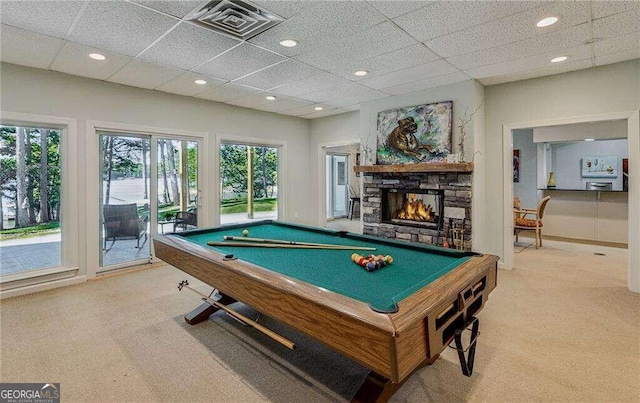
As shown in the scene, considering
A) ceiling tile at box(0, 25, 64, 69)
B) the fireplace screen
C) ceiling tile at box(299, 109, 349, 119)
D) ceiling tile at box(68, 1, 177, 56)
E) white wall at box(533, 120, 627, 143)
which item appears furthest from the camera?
ceiling tile at box(299, 109, 349, 119)

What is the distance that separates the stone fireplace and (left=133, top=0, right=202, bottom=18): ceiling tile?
3.18 m

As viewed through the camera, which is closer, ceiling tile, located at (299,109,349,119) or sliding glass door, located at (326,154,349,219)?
ceiling tile, located at (299,109,349,119)

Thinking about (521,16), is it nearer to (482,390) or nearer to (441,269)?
(441,269)

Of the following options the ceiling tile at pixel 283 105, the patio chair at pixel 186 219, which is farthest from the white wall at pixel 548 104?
the patio chair at pixel 186 219

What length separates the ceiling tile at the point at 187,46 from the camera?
276 centimetres

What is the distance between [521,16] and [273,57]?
2.20 m

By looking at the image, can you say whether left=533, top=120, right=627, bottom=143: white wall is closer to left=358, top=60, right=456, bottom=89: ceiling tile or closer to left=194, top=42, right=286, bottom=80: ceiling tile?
left=358, top=60, right=456, bottom=89: ceiling tile

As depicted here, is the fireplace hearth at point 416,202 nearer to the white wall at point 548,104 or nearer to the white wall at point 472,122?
the white wall at point 472,122

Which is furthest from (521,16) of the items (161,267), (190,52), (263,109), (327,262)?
(161,267)

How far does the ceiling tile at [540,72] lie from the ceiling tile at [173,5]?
353cm

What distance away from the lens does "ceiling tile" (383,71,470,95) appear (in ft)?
13.0

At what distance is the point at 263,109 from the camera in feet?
19.0

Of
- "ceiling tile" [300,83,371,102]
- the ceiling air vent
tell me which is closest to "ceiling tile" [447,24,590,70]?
"ceiling tile" [300,83,371,102]

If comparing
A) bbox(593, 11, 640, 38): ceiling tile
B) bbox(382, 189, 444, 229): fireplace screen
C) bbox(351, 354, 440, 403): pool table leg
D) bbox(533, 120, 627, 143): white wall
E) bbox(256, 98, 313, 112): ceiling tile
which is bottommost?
bbox(351, 354, 440, 403): pool table leg
